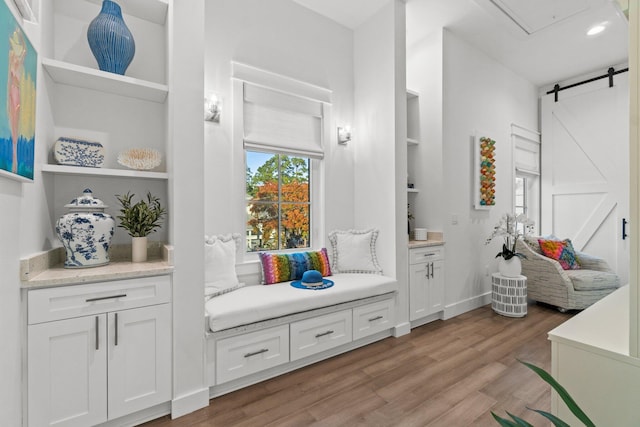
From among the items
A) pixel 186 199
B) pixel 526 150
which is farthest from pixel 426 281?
pixel 526 150

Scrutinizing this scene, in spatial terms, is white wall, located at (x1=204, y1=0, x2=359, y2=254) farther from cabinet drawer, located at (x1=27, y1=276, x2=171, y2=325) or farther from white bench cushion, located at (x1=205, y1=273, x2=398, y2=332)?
cabinet drawer, located at (x1=27, y1=276, x2=171, y2=325)

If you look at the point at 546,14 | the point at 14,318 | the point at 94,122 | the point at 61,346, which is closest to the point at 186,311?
the point at 61,346

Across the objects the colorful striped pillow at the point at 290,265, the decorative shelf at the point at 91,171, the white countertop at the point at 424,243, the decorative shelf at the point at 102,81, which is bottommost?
the colorful striped pillow at the point at 290,265

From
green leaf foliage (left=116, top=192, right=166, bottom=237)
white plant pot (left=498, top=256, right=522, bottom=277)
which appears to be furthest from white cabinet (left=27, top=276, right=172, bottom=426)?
white plant pot (left=498, top=256, right=522, bottom=277)

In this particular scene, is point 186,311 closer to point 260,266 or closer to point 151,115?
point 260,266

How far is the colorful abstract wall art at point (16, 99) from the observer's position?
1.16 metres

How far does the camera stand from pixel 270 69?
286 cm

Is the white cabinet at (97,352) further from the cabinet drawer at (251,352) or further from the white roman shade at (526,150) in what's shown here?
the white roman shade at (526,150)

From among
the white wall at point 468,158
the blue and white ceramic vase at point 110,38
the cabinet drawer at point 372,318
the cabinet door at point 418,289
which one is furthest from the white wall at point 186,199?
the white wall at point 468,158

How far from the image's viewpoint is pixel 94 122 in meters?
2.02

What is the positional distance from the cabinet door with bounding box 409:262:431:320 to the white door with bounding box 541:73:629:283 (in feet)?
10.3

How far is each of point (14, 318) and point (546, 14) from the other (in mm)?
4646

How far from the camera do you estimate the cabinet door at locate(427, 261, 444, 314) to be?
323cm

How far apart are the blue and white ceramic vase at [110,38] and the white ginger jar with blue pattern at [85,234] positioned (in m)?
0.82
